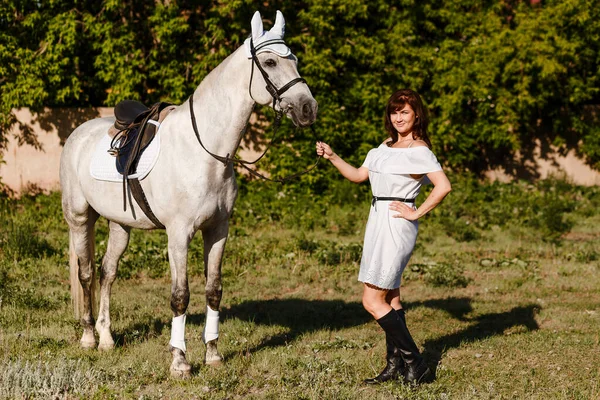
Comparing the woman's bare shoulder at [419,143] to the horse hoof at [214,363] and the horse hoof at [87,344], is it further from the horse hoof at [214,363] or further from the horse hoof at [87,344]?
the horse hoof at [87,344]

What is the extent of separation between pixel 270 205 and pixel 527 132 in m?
6.08

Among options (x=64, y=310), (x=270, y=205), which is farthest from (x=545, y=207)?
(x=64, y=310)

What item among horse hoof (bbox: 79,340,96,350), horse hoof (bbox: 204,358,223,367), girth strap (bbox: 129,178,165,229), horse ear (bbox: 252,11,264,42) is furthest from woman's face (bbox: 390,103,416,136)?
horse hoof (bbox: 79,340,96,350)

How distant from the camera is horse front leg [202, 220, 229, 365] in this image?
5992mm

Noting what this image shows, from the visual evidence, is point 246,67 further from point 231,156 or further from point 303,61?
point 303,61

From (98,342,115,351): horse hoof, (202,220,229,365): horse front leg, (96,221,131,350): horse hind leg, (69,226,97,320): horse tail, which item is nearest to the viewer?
(202,220,229,365): horse front leg

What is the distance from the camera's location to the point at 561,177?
16.3m

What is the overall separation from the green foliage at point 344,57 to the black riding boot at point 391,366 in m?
8.81

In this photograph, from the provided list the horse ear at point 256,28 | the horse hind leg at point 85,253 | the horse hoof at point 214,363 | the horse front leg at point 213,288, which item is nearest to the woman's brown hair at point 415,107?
the horse ear at point 256,28

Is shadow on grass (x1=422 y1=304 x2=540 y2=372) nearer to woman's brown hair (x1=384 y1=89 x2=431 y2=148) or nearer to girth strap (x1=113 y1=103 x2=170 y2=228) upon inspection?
woman's brown hair (x1=384 y1=89 x2=431 y2=148)

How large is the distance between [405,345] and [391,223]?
95cm

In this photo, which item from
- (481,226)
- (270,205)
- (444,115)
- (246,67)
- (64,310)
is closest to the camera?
(246,67)

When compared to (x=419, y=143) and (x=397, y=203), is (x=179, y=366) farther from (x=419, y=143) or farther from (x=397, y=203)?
(x=419, y=143)

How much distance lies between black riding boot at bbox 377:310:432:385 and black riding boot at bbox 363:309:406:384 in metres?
0.08
